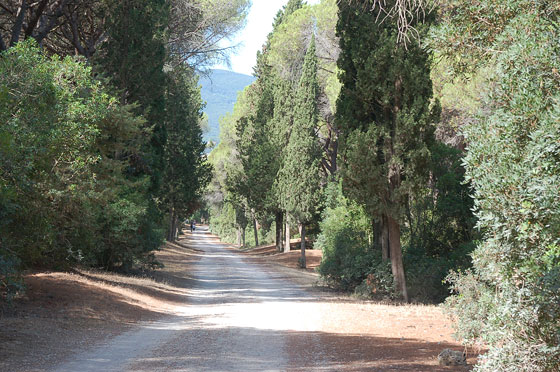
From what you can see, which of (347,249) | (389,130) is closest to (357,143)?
(389,130)

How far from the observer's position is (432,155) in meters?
18.5

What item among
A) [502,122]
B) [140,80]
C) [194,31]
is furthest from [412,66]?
[194,31]

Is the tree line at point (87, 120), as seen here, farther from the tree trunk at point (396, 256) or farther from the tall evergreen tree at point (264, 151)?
the tall evergreen tree at point (264, 151)

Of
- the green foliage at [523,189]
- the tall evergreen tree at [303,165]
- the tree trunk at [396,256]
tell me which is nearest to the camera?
the green foliage at [523,189]

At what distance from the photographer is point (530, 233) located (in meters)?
5.45

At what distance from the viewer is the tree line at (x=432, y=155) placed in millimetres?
5566

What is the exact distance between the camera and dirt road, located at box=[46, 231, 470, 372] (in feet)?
26.9

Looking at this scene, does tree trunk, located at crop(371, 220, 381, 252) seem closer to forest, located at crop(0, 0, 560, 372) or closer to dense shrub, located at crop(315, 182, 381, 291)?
forest, located at crop(0, 0, 560, 372)

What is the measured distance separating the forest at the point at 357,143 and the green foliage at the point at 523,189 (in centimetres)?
2

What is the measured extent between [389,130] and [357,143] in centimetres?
111

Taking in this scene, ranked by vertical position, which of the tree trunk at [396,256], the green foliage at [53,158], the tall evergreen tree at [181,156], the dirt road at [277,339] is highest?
the tall evergreen tree at [181,156]

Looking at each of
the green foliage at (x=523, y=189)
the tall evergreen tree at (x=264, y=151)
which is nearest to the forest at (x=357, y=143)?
the green foliage at (x=523, y=189)

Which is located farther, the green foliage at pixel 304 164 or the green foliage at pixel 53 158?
the green foliage at pixel 304 164

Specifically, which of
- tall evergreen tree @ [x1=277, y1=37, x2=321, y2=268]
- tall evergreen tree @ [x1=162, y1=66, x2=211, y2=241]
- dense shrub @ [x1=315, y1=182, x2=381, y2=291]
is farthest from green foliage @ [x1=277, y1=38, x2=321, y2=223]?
tall evergreen tree @ [x1=162, y1=66, x2=211, y2=241]
